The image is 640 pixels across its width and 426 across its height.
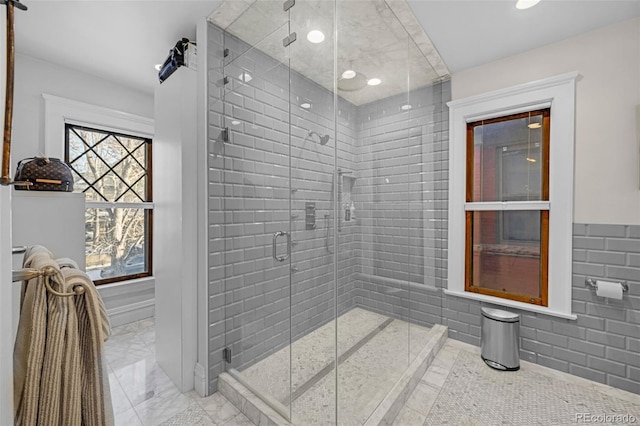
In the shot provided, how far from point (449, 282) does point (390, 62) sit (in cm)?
195

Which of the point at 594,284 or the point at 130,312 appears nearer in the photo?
the point at 594,284

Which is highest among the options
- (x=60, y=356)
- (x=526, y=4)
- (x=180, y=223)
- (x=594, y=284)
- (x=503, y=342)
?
(x=526, y=4)

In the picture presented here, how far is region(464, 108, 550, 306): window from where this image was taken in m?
2.18

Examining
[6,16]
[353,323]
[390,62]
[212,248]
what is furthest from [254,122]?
[353,323]

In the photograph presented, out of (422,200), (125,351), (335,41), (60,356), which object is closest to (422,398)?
(422,200)

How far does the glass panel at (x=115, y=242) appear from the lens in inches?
113

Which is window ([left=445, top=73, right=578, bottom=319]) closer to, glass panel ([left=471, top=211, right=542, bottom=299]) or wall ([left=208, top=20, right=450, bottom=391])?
glass panel ([left=471, top=211, right=542, bottom=299])

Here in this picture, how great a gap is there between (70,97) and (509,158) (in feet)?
13.1

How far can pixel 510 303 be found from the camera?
2.25 m

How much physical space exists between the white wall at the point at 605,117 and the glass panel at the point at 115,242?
4.14 meters

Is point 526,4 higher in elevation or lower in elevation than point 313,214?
higher

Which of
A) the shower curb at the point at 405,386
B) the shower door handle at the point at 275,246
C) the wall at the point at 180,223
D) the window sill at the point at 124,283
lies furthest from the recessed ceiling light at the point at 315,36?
the window sill at the point at 124,283

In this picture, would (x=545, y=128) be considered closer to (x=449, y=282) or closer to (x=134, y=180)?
(x=449, y=282)

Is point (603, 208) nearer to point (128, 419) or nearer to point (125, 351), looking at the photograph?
point (128, 419)
